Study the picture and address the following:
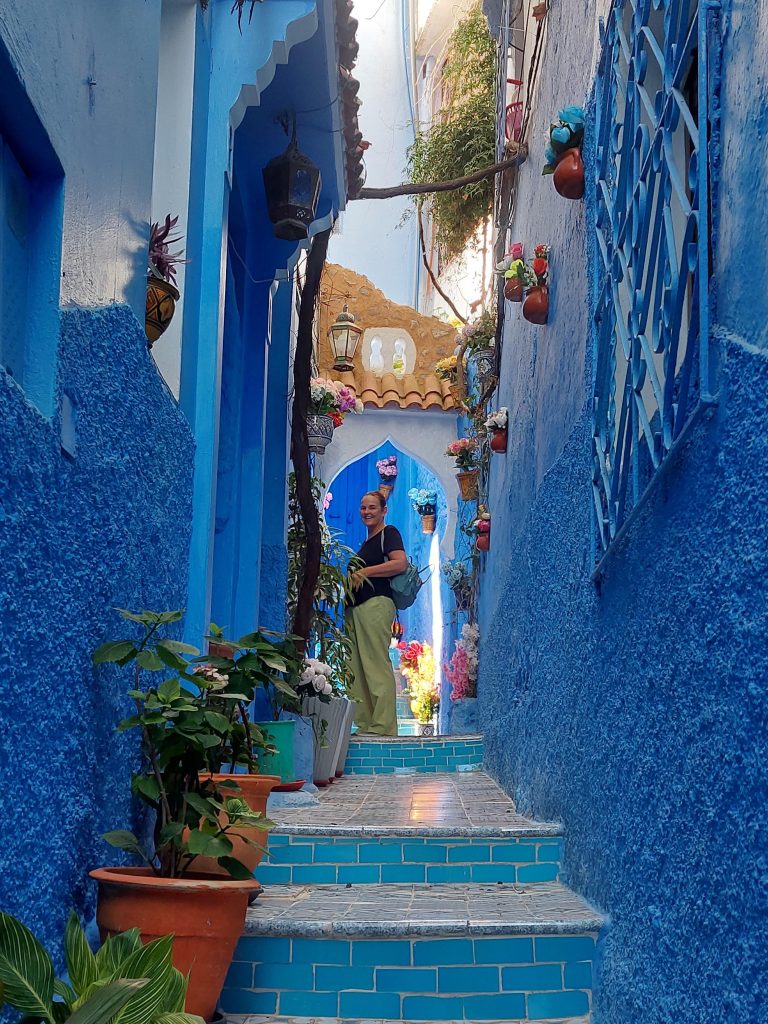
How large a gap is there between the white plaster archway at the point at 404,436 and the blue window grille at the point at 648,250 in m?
7.94

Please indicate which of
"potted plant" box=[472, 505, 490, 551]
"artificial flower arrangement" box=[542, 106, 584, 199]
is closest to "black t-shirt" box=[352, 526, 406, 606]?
"potted plant" box=[472, 505, 490, 551]

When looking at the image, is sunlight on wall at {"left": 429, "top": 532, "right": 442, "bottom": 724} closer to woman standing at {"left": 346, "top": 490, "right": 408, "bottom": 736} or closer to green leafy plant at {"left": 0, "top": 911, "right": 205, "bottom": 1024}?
woman standing at {"left": 346, "top": 490, "right": 408, "bottom": 736}

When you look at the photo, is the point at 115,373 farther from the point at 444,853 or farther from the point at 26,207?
the point at 444,853

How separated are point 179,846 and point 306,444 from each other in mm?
3901

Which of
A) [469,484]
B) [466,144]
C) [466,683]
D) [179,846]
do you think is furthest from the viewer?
[469,484]

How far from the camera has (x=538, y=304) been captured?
16.4 feet

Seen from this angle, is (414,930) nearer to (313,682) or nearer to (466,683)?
(313,682)

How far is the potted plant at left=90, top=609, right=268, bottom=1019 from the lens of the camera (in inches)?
94.1

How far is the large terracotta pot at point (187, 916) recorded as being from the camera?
238cm

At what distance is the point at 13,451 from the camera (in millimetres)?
1860

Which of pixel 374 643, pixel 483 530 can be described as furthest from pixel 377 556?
pixel 483 530

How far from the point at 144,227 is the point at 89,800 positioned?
5.12ft

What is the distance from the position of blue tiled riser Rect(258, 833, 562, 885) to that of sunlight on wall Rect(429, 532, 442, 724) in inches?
320

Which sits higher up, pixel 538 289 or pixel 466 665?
pixel 538 289
